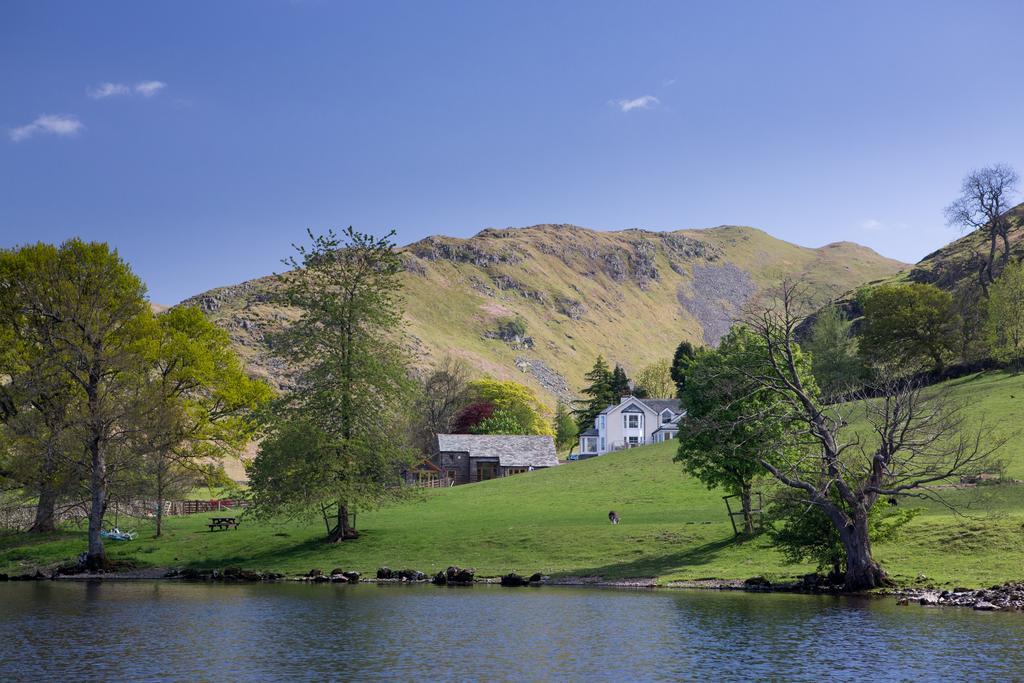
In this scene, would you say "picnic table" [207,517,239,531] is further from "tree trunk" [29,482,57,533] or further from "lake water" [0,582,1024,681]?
"lake water" [0,582,1024,681]

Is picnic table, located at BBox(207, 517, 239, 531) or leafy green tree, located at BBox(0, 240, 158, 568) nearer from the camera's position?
leafy green tree, located at BBox(0, 240, 158, 568)

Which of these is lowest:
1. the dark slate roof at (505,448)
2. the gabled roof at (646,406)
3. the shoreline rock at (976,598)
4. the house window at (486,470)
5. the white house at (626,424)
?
the shoreline rock at (976,598)

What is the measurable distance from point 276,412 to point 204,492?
77.1 meters

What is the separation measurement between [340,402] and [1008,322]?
7797 centimetres

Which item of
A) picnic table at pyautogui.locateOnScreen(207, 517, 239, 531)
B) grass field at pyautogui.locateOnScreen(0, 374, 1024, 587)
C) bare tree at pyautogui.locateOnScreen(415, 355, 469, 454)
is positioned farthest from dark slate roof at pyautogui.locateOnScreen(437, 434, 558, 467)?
picnic table at pyautogui.locateOnScreen(207, 517, 239, 531)

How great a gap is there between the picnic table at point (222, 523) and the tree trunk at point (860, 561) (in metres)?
45.9

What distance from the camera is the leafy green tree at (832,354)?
117 m

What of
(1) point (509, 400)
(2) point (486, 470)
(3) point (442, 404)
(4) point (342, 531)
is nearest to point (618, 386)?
(1) point (509, 400)

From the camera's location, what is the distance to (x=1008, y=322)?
332 feet

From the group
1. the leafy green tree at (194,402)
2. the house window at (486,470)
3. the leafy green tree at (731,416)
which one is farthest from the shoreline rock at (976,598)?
the house window at (486,470)

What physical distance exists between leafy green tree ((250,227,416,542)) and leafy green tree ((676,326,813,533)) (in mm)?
20056

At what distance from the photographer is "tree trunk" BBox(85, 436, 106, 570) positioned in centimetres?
5575

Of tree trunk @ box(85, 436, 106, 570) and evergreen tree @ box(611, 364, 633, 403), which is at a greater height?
evergreen tree @ box(611, 364, 633, 403)

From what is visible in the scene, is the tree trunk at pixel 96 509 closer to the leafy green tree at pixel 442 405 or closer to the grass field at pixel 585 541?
the grass field at pixel 585 541
